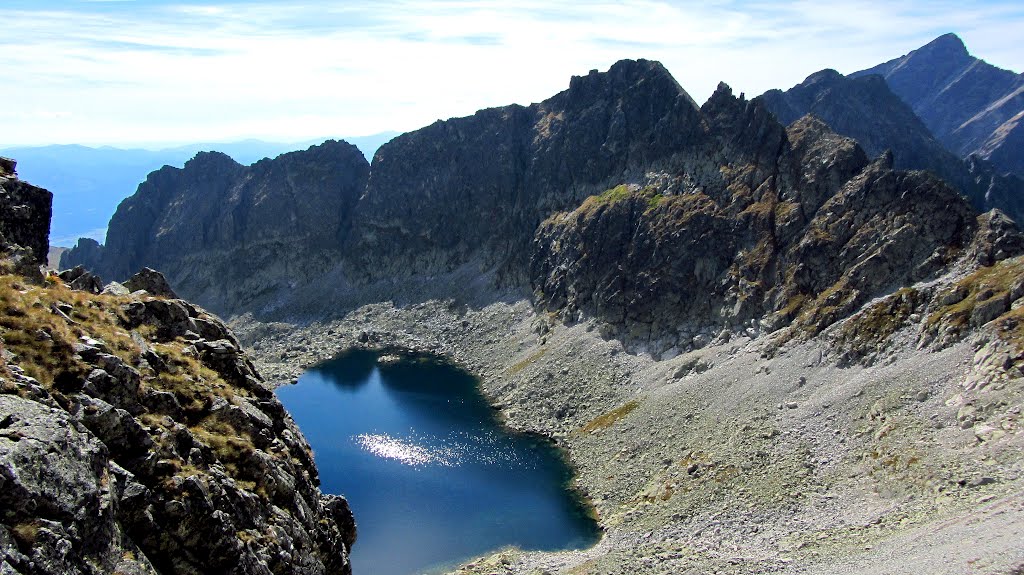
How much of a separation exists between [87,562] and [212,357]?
577 inches

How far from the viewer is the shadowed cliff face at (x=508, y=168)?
148250 millimetres

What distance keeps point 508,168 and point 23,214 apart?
494 feet

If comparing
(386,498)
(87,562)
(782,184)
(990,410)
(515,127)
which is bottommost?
(386,498)

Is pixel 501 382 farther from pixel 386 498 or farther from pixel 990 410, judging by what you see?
pixel 990 410

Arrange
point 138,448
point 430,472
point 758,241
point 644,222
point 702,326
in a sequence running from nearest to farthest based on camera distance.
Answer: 1. point 138,448
2. point 430,472
3. point 702,326
4. point 758,241
5. point 644,222

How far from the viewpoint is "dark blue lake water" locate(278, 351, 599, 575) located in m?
72.2

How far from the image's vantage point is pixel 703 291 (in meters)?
110

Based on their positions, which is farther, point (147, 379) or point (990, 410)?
point (990, 410)

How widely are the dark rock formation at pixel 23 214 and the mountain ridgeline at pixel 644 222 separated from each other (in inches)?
3127

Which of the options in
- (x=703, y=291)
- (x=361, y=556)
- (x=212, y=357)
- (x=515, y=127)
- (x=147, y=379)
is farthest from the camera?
(x=515, y=127)

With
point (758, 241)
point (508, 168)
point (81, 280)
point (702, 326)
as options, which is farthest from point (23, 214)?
point (508, 168)

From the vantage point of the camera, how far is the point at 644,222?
126688mm

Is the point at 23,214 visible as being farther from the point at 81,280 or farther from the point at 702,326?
the point at 702,326

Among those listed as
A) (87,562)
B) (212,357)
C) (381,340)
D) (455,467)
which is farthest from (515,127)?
(87,562)
